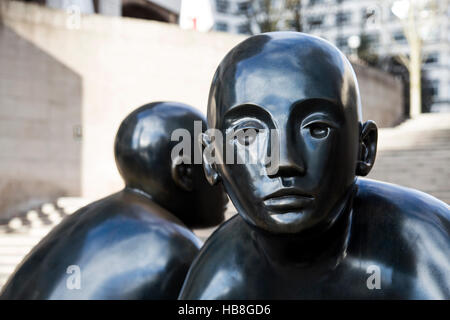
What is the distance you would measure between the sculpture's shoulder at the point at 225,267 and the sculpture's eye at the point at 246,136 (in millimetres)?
333

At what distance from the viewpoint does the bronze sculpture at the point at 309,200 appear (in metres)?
1.17

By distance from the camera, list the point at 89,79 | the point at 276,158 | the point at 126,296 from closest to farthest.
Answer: the point at 276,158 < the point at 126,296 < the point at 89,79

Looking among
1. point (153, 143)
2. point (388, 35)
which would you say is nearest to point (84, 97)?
point (153, 143)

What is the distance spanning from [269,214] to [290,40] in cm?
47

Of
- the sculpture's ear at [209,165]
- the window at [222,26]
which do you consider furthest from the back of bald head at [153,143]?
the window at [222,26]

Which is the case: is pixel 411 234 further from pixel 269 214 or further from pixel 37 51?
pixel 37 51

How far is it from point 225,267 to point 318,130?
1.61 ft

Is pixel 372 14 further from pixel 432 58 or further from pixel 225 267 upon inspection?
pixel 432 58

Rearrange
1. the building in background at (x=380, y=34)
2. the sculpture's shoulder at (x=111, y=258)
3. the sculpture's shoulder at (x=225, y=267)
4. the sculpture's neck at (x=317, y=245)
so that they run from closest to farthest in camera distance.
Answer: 1. the sculpture's neck at (x=317, y=245)
2. the sculpture's shoulder at (x=225, y=267)
3. the sculpture's shoulder at (x=111, y=258)
4. the building in background at (x=380, y=34)

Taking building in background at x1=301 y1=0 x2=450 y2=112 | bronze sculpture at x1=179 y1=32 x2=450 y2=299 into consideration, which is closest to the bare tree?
building in background at x1=301 y1=0 x2=450 y2=112

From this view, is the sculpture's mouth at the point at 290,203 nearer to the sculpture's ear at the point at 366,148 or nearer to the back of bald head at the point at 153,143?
the sculpture's ear at the point at 366,148

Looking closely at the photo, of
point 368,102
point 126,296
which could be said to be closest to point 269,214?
point 126,296

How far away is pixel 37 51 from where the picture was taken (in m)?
11.9

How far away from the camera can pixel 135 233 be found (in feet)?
6.38
